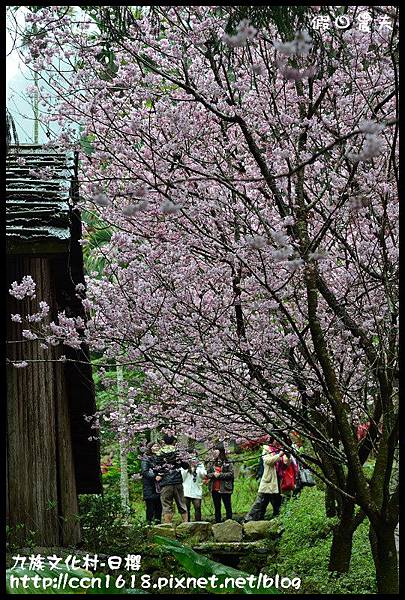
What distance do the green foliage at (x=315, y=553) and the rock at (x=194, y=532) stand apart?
1011mm

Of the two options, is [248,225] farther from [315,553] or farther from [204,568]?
[315,553]

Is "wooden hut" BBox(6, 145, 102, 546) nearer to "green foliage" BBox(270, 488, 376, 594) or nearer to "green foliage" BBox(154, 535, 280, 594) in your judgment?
"green foliage" BBox(154, 535, 280, 594)

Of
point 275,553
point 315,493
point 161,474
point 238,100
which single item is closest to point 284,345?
point 238,100

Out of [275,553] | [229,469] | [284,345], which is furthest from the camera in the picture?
[229,469]

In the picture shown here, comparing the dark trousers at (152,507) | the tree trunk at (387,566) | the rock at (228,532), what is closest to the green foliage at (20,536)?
the tree trunk at (387,566)

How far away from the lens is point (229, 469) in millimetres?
9852

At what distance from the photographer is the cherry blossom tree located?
4.18 meters

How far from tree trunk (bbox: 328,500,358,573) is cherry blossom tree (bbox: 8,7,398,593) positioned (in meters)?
0.03

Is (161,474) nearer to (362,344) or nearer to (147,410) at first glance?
(147,410)

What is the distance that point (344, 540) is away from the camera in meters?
5.97

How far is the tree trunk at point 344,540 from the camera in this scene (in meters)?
5.89

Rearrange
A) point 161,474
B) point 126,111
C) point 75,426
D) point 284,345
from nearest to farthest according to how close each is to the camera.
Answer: point 284,345
point 126,111
point 75,426
point 161,474

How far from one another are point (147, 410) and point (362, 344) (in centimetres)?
298

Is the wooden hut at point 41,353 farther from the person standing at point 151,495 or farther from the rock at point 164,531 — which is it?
the person standing at point 151,495
